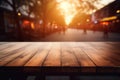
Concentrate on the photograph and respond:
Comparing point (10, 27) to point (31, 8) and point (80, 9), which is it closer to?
point (31, 8)

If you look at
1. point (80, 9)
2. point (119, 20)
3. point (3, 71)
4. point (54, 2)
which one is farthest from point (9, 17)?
point (3, 71)

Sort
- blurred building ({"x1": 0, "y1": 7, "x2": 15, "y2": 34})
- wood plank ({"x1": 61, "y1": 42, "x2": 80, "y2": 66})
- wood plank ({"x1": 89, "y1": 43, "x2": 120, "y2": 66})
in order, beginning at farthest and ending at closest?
blurred building ({"x1": 0, "y1": 7, "x2": 15, "y2": 34}), wood plank ({"x1": 89, "y1": 43, "x2": 120, "y2": 66}), wood plank ({"x1": 61, "y1": 42, "x2": 80, "y2": 66})

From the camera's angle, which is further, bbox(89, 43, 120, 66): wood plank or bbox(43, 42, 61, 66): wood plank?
bbox(89, 43, 120, 66): wood plank

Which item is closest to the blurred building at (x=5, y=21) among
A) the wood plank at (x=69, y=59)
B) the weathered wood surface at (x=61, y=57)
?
the weathered wood surface at (x=61, y=57)

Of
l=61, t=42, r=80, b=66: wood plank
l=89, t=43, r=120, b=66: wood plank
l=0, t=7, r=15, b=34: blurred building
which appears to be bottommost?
l=89, t=43, r=120, b=66: wood plank

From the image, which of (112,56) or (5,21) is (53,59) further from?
(5,21)

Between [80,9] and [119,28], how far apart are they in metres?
25.3

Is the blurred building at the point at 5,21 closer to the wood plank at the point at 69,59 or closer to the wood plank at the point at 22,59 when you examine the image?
the wood plank at the point at 22,59

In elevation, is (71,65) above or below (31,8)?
below

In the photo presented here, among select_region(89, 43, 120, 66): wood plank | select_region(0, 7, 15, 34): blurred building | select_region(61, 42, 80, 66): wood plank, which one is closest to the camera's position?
select_region(61, 42, 80, 66): wood plank

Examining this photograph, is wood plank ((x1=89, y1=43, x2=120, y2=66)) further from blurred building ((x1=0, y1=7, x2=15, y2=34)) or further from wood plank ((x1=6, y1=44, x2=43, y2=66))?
blurred building ((x1=0, y1=7, x2=15, y2=34))

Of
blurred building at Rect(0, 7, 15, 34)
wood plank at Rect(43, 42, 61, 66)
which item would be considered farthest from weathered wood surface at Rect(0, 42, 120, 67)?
blurred building at Rect(0, 7, 15, 34)

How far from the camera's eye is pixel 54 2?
76.5 ft

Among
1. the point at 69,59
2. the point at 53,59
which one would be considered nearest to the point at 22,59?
the point at 53,59
